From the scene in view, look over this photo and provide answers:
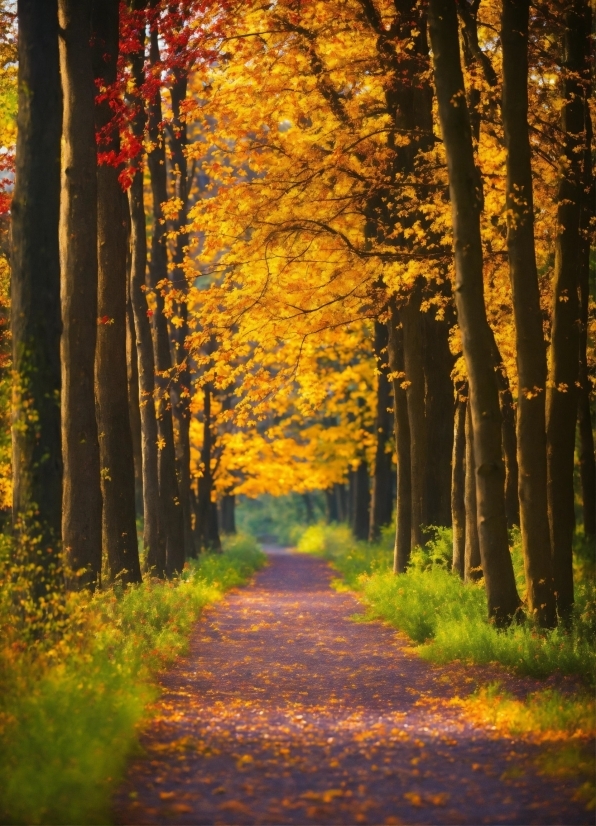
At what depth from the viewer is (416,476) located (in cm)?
1977

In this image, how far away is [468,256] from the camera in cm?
1215

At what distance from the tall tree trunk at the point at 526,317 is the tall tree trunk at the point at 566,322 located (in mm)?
557

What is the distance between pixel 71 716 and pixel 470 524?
10200 millimetres

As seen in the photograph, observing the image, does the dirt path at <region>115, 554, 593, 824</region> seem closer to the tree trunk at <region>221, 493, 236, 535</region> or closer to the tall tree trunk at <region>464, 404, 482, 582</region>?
the tall tree trunk at <region>464, 404, 482, 582</region>

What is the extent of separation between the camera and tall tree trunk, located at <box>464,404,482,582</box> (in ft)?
53.8

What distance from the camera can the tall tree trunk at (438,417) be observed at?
64.1 ft

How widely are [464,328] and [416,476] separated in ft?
25.7

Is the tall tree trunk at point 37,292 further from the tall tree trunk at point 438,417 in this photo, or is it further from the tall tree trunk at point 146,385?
the tall tree trunk at point 438,417

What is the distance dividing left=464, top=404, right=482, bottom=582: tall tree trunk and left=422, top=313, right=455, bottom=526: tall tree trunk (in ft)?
8.43

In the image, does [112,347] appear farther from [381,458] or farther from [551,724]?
[381,458]

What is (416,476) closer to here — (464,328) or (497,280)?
(497,280)

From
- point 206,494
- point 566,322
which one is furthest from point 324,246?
point 206,494

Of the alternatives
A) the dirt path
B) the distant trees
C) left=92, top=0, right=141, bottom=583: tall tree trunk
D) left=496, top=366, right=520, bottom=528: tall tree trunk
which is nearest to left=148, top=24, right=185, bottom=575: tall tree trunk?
the distant trees

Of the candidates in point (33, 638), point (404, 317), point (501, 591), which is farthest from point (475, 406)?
point (404, 317)
